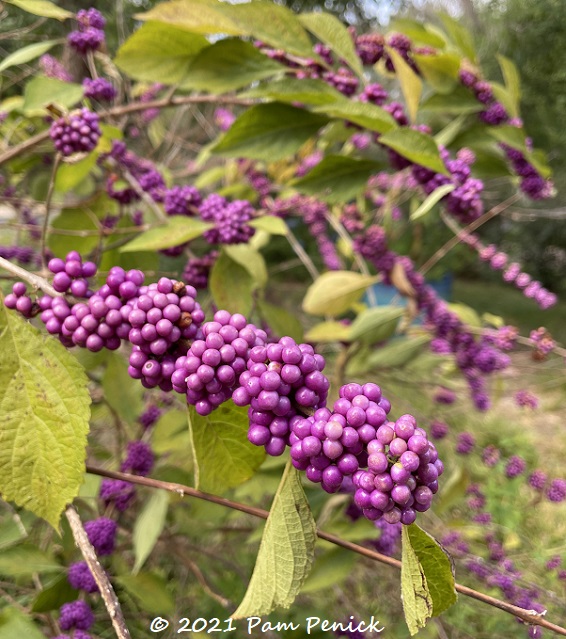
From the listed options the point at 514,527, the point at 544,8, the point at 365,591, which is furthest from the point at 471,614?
the point at 544,8

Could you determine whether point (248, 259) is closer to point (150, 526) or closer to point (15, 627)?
point (150, 526)

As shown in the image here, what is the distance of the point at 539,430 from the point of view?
6.61 ft

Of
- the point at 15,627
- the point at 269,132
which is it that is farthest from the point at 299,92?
the point at 15,627

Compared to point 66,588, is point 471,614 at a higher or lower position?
lower

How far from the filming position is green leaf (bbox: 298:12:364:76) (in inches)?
24.1

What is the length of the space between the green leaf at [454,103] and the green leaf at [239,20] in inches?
7.6

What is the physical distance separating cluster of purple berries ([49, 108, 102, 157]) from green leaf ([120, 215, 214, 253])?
4.1 inches

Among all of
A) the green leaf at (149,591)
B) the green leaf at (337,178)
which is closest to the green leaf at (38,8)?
the green leaf at (337,178)

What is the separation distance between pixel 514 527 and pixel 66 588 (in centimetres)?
122

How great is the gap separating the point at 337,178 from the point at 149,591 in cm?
58

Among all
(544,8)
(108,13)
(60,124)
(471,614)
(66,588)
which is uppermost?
(544,8)

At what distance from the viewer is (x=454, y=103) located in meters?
0.71

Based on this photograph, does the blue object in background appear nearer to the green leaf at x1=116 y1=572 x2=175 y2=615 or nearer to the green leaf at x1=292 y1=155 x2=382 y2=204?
the green leaf at x1=292 y1=155 x2=382 y2=204

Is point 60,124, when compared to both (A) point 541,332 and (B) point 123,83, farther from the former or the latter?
(A) point 541,332
